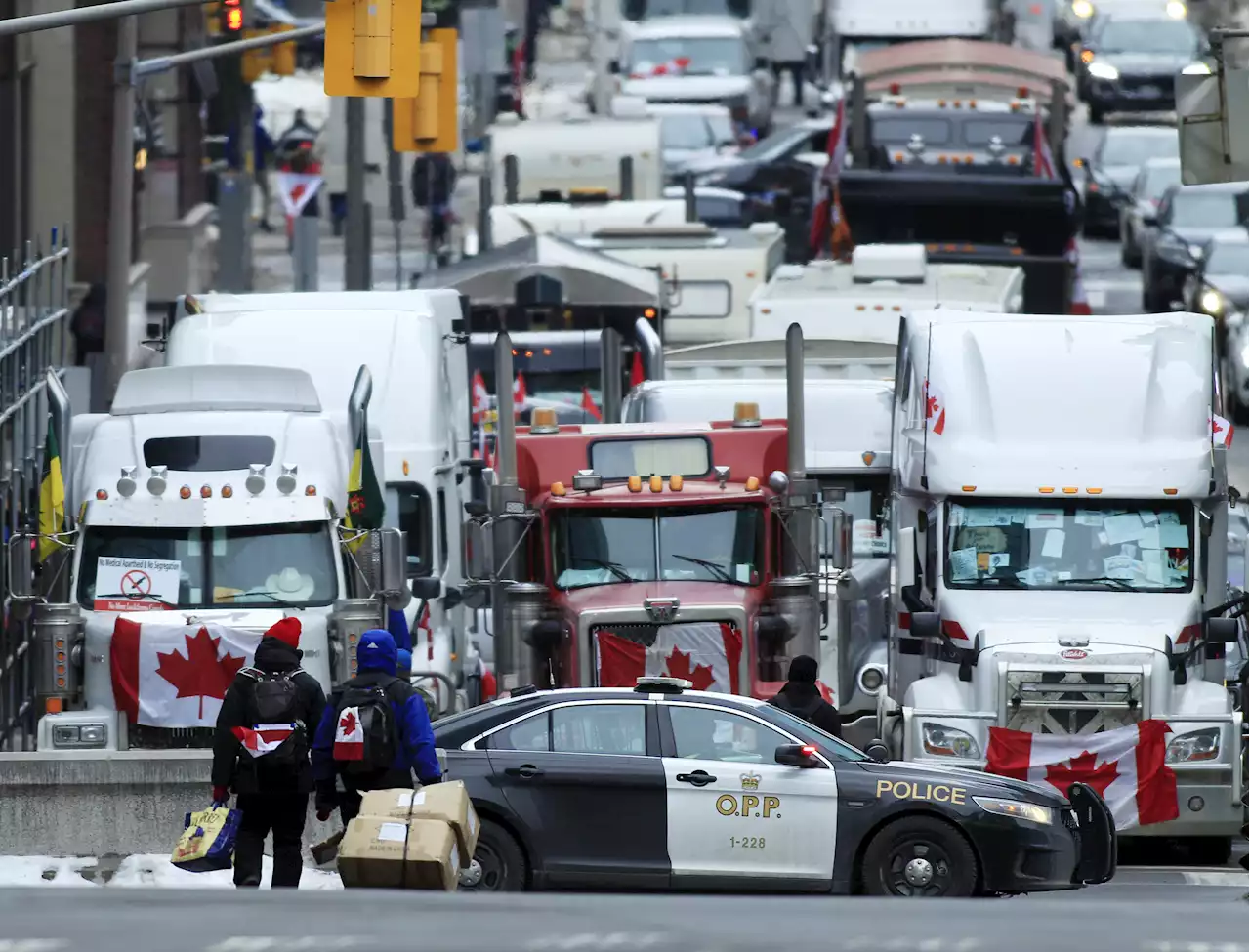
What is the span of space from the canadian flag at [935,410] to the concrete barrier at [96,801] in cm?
528

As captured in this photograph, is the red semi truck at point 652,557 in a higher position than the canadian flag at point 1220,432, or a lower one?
lower

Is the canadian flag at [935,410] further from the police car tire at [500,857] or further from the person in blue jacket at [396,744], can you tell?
the person in blue jacket at [396,744]

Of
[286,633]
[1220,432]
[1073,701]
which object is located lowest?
[1073,701]

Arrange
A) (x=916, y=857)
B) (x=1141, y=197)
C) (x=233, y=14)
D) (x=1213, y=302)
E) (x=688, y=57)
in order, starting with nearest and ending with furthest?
(x=916, y=857), (x=233, y=14), (x=1213, y=302), (x=1141, y=197), (x=688, y=57)

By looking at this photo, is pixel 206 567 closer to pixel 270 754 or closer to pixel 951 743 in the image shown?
pixel 951 743

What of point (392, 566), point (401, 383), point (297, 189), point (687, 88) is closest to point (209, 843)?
point (392, 566)

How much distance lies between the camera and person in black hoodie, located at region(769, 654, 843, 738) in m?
15.5

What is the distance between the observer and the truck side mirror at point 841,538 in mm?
Answer: 17438

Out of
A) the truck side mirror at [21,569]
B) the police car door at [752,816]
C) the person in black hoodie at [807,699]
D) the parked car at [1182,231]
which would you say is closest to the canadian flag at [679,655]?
the person in black hoodie at [807,699]

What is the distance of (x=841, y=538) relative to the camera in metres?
17.5

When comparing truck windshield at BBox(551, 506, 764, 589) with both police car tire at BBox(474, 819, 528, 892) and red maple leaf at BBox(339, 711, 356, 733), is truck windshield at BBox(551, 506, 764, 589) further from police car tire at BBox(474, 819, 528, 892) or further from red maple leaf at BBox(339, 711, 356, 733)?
red maple leaf at BBox(339, 711, 356, 733)

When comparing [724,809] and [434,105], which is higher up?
[434,105]

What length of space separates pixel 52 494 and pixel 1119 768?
6.81 meters

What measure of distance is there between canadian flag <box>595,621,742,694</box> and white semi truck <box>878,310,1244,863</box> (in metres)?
1.04
